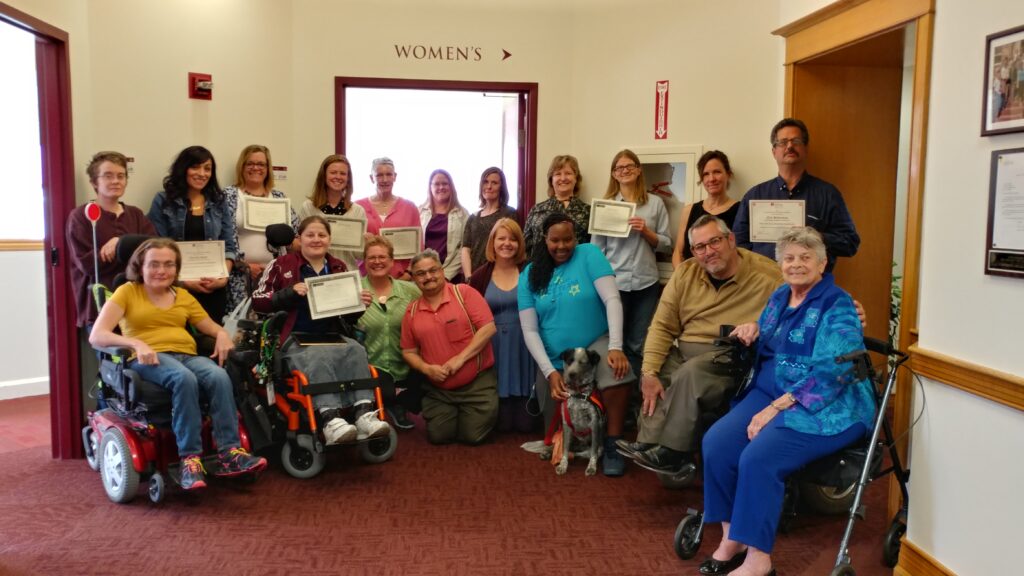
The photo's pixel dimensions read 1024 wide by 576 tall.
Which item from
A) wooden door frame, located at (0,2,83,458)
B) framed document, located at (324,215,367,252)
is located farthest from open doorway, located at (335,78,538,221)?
wooden door frame, located at (0,2,83,458)

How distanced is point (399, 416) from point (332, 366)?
3.57 feet

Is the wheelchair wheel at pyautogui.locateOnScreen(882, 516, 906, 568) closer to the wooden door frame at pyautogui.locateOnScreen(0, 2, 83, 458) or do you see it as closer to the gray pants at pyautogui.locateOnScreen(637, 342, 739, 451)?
the gray pants at pyautogui.locateOnScreen(637, 342, 739, 451)

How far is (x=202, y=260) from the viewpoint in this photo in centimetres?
416

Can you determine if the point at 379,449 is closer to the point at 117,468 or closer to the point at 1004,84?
the point at 117,468

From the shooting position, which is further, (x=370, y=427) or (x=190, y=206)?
(x=190, y=206)

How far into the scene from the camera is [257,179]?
4.82 meters

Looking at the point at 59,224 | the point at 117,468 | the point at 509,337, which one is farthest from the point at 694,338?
the point at 59,224

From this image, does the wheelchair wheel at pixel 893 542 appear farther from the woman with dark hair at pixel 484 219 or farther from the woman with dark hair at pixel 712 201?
the woman with dark hair at pixel 484 219

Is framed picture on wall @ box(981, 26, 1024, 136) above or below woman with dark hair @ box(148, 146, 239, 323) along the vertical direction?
above

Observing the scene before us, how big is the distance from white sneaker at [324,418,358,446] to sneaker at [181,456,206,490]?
0.56m

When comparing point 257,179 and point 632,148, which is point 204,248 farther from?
point 632,148

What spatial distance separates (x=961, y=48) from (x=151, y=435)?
356cm

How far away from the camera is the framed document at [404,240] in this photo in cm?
495

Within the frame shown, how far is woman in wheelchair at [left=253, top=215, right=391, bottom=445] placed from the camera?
12.8 feet
